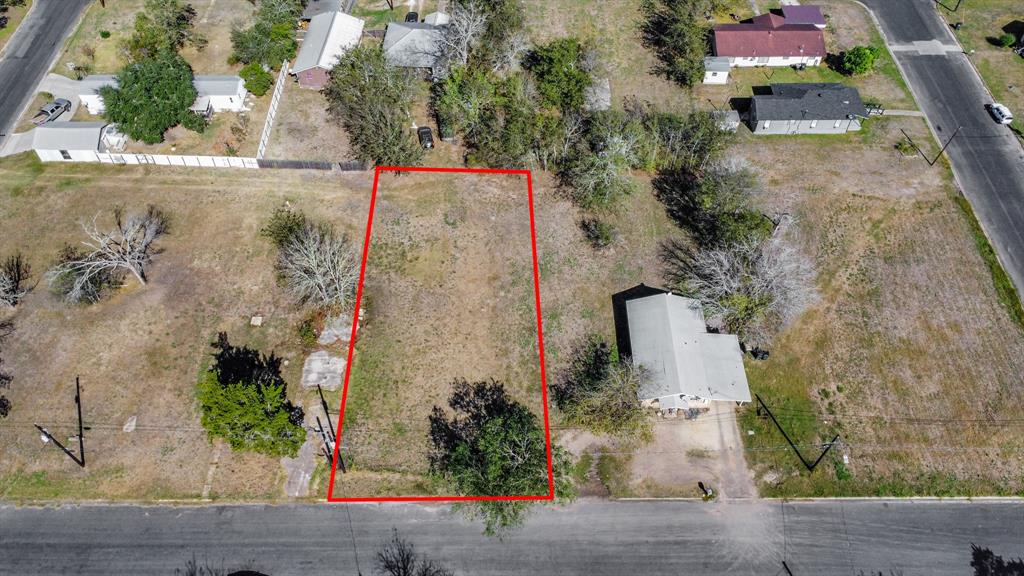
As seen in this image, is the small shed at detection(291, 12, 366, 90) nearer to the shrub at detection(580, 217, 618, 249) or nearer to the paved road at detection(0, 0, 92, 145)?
the paved road at detection(0, 0, 92, 145)

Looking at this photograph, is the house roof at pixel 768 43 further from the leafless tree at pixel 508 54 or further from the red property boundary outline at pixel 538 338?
the red property boundary outline at pixel 538 338

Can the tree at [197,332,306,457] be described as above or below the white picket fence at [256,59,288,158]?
below

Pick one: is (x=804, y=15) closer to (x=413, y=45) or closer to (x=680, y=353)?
(x=413, y=45)

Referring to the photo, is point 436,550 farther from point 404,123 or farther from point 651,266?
point 404,123

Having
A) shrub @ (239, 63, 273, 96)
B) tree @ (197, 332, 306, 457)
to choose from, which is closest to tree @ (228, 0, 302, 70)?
shrub @ (239, 63, 273, 96)

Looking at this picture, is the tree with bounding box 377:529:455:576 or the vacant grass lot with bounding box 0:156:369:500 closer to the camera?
the tree with bounding box 377:529:455:576

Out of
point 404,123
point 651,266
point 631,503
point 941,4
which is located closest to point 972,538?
point 631,503
